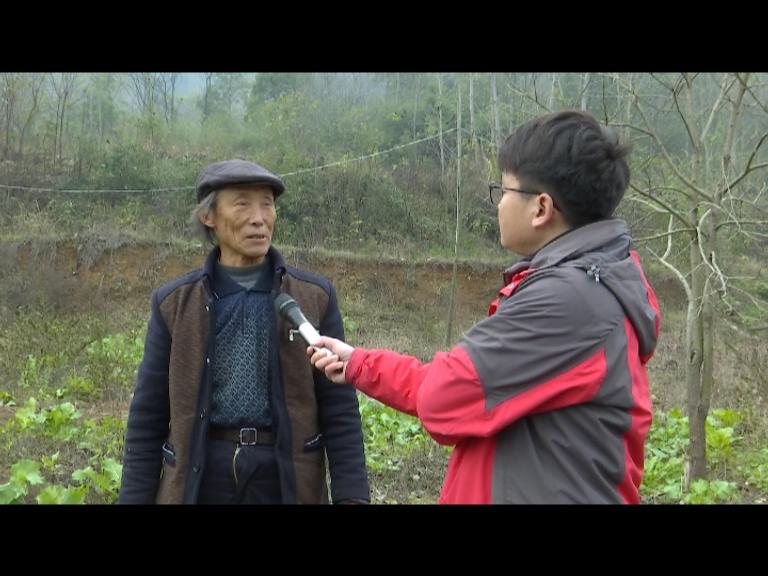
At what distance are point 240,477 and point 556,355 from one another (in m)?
1.25

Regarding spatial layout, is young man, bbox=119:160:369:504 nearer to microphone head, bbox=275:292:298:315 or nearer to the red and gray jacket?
microphone head, bbox=275:292:298:315

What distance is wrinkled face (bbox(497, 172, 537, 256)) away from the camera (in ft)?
6.22

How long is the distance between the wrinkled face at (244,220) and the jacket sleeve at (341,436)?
34 centimetres

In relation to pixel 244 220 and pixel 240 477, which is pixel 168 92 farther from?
pixel 240 477

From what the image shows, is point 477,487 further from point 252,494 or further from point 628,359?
point 252,494

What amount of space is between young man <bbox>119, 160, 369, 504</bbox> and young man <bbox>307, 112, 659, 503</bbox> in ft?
2.45

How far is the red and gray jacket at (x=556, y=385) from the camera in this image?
1693 mm

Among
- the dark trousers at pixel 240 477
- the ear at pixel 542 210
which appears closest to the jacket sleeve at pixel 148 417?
the dark trousers at pixel 240 477

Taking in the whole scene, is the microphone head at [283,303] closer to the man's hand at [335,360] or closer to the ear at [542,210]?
the man's hand at [335,360]

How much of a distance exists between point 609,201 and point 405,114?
30.4m

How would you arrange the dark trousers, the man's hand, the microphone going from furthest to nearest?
1. the dark trousers
2. the microphone
3. the man's hand

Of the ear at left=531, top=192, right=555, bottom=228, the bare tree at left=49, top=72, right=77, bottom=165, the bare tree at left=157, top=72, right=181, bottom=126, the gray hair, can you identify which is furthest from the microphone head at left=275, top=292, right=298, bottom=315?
the bare tree at left=157, top=72, right=181, bottom=126

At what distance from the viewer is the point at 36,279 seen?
18312 millimetres

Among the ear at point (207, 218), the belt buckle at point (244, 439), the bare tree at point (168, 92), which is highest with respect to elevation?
the bare tree at point (168, 92)
